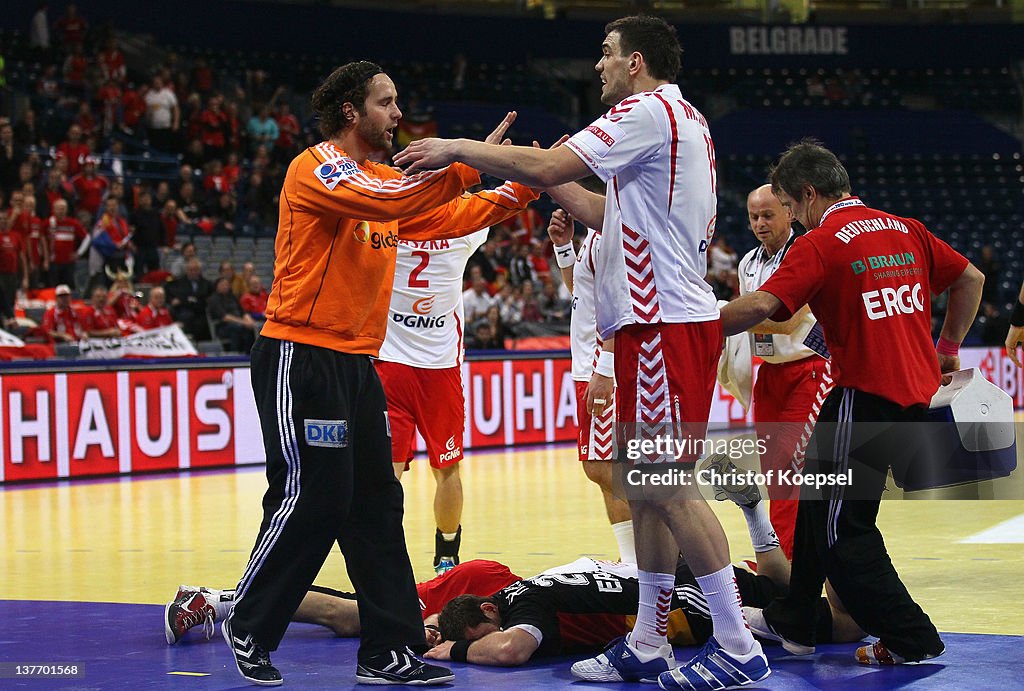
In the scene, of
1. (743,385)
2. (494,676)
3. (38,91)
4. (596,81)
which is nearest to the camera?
(494,676)

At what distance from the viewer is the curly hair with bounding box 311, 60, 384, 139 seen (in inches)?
209

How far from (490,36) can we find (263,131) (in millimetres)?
9487

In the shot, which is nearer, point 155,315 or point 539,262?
point 155,315

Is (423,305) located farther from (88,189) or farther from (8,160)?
(8,160)

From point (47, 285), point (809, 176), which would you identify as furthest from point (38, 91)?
point (809, 176)

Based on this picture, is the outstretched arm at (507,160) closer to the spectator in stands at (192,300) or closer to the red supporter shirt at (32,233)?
the spectator in stands at (192,300)

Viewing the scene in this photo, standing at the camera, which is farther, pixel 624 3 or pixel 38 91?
pixel 624 3

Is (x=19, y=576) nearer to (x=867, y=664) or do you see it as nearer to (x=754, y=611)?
(x=754, y=611)

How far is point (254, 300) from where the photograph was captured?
1738 centimetres

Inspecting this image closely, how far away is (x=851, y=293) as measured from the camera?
210 inches

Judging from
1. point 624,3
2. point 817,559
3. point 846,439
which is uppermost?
point 624,3

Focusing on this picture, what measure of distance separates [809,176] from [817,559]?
5.29 ft

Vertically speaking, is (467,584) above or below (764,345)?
below

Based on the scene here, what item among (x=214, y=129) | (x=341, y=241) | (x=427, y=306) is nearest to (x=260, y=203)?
(x=214, y=129)
